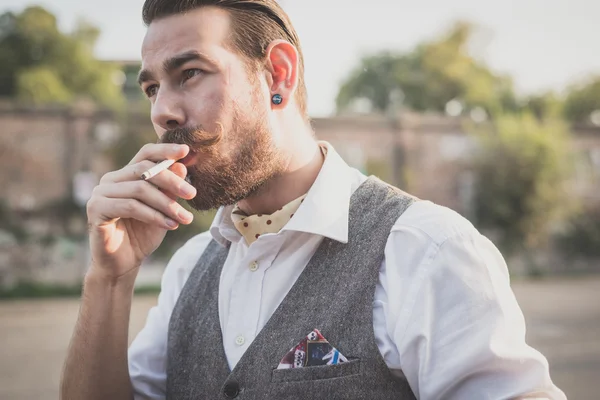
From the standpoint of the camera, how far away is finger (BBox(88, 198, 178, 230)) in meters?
1.46

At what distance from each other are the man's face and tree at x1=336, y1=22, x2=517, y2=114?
33.5m

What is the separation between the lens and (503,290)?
1322 mm

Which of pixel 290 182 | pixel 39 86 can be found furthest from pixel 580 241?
pixel 290 182

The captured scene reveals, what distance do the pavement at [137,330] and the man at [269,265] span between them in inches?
224

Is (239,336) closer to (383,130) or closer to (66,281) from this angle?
(66,281)

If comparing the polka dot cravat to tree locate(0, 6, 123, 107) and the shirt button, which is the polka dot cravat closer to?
the shirt button

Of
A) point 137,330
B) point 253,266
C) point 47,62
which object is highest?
point 47,62

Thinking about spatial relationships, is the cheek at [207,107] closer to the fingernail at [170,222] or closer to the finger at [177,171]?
the finger at [177,171]

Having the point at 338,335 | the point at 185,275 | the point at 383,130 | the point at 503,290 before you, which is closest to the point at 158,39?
the point at 185,275

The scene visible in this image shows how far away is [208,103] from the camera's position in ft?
5.00

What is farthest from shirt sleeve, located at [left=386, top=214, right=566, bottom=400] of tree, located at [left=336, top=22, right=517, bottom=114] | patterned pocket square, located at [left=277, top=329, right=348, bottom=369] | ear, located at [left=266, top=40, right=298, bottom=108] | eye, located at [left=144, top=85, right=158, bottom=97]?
tree, located at [left=336, top=22, right=517, bottom=114]

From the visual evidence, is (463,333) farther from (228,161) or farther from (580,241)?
(580,241)

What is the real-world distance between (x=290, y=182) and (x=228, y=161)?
21cm

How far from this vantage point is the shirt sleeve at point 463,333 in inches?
50.0
